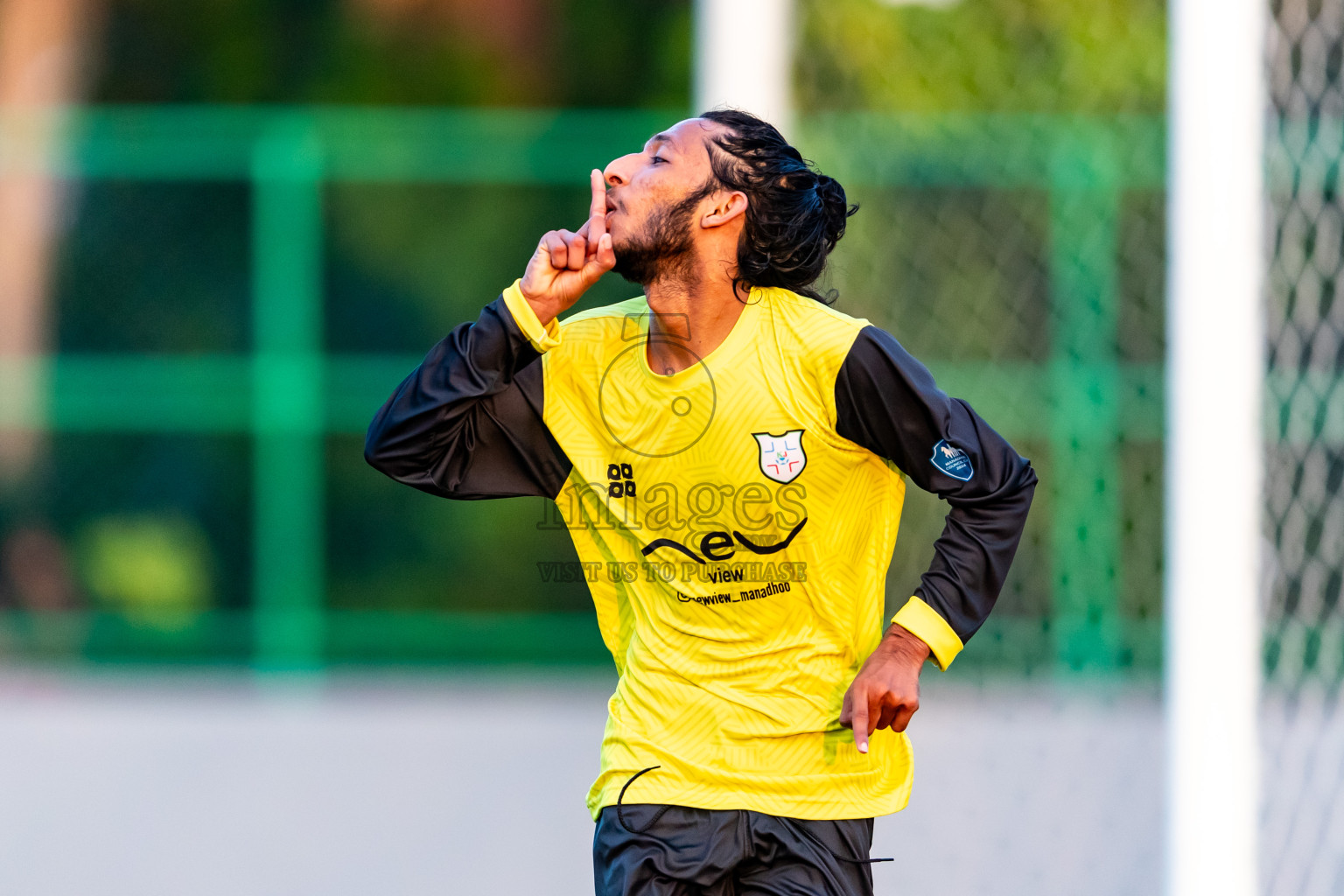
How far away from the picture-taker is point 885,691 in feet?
7.84

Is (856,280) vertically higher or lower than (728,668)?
higher

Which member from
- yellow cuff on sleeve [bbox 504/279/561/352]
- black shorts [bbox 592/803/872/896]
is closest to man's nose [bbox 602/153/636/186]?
yellow cuff on sleeve [bbox 504/279/561/352]

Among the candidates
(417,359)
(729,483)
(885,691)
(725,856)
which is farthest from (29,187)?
(885,691)

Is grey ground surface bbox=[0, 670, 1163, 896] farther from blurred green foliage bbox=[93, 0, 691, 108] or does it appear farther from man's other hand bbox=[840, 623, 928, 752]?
blurred green foliage bbox=[93, 0, 691, 108]

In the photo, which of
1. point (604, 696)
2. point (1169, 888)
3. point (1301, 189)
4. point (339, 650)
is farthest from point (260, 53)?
point (1169, 888)

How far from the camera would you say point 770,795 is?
250 cm

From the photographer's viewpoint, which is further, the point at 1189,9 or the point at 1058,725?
the point at 1058,725

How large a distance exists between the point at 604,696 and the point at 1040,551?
2.43 m

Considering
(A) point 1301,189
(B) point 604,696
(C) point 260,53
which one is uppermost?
(C) point 260,53

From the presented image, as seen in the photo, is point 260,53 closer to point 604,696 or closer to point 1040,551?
point 604,696

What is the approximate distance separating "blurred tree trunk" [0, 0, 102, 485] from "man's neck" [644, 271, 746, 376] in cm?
644

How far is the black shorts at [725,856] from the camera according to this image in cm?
247

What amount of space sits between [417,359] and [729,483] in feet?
19.8

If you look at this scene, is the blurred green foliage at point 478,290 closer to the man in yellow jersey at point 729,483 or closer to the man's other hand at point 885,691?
the man in yellow jersey at point 729,483
